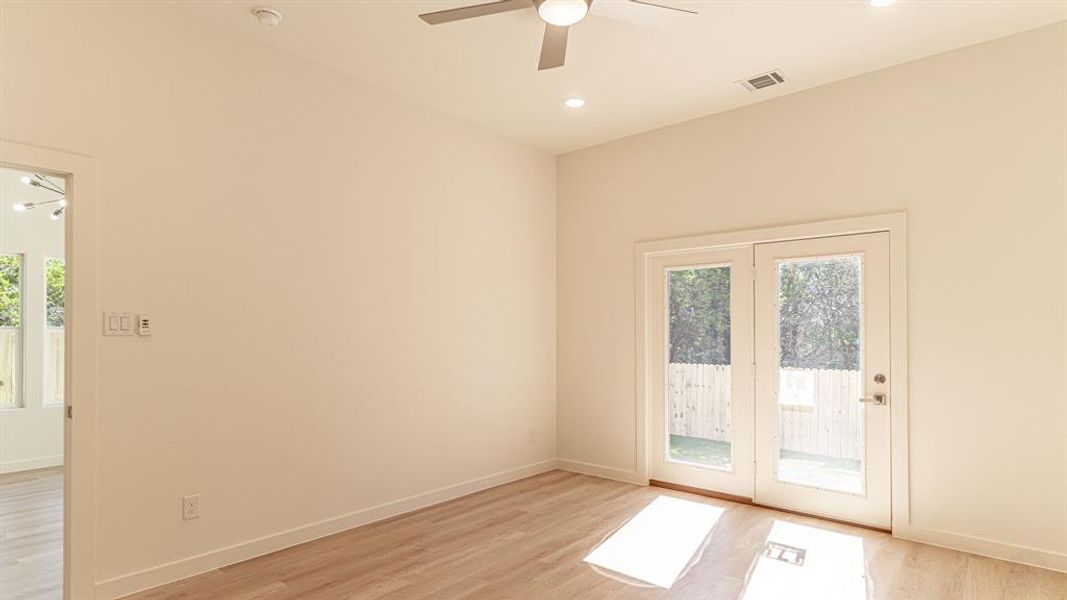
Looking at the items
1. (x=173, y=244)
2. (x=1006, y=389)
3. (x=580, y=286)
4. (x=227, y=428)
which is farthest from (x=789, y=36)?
(x=227, y=428)

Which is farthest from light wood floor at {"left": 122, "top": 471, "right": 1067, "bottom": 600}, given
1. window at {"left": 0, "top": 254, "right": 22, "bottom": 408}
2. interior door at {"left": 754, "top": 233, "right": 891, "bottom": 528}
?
window at {"left": 0, "top": 254, "right": 22, "bottom": 408}

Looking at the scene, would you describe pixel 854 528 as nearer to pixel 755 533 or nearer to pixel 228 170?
pixel 755 533

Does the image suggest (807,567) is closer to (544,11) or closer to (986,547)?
(986,547)

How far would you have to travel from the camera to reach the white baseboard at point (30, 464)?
224 inches

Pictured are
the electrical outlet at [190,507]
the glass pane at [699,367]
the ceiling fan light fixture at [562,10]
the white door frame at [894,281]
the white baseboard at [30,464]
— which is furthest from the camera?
the white baseboard at [30,464]

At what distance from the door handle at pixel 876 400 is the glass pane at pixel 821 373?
3.0 inches

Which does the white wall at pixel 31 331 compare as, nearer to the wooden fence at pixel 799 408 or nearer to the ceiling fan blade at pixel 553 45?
the ceiling fan blade at pixel 553 45

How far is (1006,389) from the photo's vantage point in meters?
3.46

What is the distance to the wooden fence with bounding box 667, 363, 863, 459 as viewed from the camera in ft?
13.4

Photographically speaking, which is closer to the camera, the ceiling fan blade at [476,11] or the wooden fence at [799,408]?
the ceiling fan blade at [476,11]

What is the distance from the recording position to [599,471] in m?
5.46

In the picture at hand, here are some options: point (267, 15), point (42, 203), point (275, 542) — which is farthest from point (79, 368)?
point (42, 203)

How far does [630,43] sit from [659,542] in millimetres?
3186

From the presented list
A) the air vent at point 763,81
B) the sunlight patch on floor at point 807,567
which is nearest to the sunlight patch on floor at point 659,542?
the sunlight patch on floor at point 807,567
